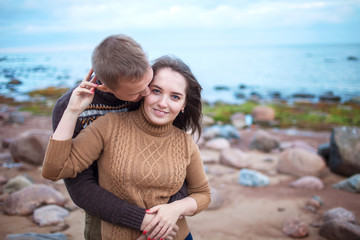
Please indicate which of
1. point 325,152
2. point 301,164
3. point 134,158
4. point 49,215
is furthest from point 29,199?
point 325,152

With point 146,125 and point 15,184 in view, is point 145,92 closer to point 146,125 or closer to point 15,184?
point 146,125

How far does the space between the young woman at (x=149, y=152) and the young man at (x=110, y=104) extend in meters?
0.09

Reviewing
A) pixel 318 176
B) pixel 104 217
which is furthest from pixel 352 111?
pixel 104 217

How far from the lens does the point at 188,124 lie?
270 centimetres

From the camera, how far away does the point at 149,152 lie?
7.14ft

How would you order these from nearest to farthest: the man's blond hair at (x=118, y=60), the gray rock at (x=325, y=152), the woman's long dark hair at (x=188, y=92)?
the man's blond hair at (x=118, y=60) → the woman's long dark hair at (x=188, y=92) → the gray rock at (x=325, y=152)

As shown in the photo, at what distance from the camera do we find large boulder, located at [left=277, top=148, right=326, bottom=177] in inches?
236

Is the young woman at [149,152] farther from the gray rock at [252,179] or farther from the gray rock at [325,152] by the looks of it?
the gray rock at [325,152]

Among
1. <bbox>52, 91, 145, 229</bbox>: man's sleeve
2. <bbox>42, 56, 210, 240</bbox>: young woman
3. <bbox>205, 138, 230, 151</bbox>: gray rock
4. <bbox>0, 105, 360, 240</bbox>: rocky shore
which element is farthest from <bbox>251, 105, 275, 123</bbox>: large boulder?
<bbox>52, 91, 145, 229</bbox>: man's sleeve

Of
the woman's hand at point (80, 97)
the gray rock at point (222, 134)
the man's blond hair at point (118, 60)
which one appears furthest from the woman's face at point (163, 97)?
the gray rock at point (222, 134)

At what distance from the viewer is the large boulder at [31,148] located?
18.9 feet

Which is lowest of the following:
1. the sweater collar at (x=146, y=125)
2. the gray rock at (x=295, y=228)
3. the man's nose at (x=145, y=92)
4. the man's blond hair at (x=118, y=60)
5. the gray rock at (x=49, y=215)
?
the gray rock at (x=295, y=228)

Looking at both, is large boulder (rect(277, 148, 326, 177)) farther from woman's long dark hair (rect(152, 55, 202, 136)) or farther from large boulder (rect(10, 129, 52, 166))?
large boulder (rect(10, 129, 52, 166))

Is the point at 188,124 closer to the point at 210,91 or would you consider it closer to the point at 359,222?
the point at 359,222
